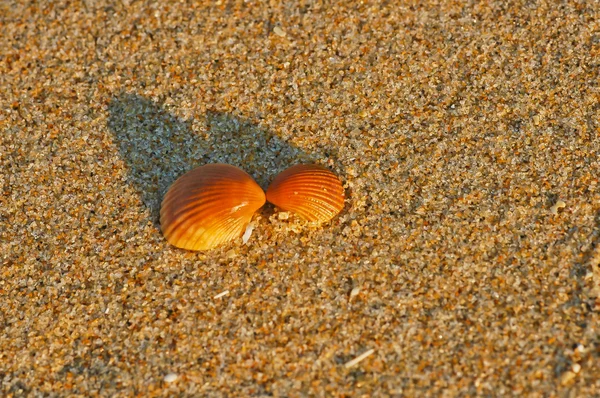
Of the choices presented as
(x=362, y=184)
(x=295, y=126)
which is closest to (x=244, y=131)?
(x=295, y=126)

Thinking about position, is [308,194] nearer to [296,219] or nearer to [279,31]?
[296,219]

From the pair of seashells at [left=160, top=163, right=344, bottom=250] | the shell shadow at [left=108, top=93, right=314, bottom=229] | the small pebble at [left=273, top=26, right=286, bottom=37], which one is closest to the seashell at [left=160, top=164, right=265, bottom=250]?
the pair of seashells at [left=160, top=163, right=344, bottom=250]

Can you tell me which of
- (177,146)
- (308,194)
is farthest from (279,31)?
(308,194)

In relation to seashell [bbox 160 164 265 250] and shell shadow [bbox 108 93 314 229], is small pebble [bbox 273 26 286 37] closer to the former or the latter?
shell shadow [bbox 108 93 314 229]

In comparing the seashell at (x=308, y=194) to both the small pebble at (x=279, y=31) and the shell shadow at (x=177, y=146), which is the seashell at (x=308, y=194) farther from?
the small pebble at (x=279, y=31)

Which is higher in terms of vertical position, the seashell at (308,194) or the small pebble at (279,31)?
the small pebble at (279,31)

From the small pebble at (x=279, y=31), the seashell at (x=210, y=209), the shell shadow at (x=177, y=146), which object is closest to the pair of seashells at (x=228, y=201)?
the seashell at (x=210, y=209)

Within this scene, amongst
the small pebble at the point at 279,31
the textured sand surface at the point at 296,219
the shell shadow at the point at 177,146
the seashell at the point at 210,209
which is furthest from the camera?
the small pebble at the point at 279,31
